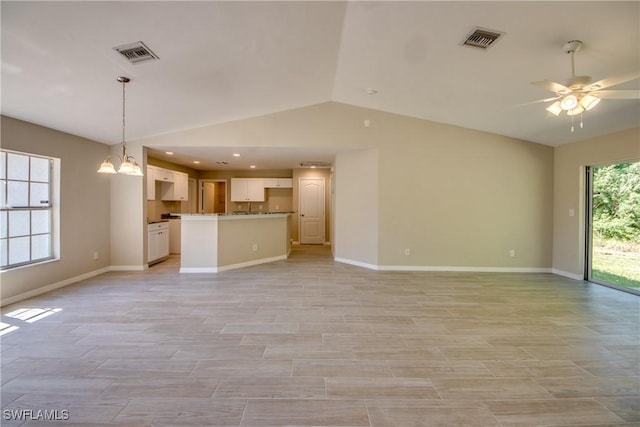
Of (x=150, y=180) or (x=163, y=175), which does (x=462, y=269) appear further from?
(x=163, y=175)

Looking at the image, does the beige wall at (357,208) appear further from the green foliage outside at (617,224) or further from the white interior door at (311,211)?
the green foliage outside at (617,224)

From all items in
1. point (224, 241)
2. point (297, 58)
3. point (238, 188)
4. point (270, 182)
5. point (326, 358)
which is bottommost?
point (326, 358)

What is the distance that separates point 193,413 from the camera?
1712 mm

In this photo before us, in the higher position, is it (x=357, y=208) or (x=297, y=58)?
(x=297, y=58)

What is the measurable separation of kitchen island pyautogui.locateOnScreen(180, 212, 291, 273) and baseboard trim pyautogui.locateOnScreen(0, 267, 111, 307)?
4.65ft

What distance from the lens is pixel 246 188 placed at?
346 inches

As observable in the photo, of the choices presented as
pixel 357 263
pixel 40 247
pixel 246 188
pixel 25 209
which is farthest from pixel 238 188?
pixel 25 209

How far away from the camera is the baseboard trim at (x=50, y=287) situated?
3508mm

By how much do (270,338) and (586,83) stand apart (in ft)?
11.7

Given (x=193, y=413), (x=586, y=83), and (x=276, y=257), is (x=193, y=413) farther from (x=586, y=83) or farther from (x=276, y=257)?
(x=276, y=257)

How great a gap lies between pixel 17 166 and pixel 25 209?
58 centimetres

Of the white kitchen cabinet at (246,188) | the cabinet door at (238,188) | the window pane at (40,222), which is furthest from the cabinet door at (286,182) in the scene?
the window pane at (40,222)

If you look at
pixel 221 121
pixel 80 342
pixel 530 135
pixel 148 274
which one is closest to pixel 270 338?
pixel 80 342

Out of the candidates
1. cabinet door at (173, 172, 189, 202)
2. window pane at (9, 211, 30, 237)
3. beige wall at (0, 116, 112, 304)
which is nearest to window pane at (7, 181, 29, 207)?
window pane at (9, 211, 30, 237)
